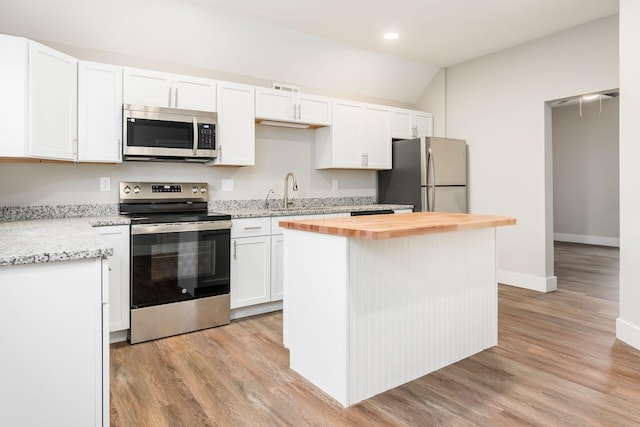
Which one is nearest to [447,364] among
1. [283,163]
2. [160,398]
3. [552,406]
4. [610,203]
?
[552,406]

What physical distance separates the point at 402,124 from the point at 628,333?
3130 mm

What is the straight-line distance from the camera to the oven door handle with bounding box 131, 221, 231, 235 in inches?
116

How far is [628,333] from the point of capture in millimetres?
2850

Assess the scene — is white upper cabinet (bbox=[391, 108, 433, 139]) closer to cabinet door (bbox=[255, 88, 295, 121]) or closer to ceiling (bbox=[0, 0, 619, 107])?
ceiling (bbox=[0, 0, 619, 107])

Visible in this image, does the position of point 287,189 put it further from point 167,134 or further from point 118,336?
point 118,336

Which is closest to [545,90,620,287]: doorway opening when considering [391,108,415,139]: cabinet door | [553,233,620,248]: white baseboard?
[553,233,620,248]: white baseboard

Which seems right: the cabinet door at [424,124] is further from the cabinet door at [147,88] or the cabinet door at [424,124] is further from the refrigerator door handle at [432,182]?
the cabinet door at [147,88]

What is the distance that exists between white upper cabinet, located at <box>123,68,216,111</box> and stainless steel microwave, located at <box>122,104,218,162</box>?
0.09m

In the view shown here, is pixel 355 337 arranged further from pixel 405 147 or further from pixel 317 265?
pixel 405 147

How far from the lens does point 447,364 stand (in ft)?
8.29

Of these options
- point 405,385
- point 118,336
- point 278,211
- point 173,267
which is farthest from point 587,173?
point 118,336

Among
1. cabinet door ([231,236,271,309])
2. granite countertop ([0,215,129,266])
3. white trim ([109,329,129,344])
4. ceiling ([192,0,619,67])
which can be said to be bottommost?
white trim ([109,329,129,344])

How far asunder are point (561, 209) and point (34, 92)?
342 inches

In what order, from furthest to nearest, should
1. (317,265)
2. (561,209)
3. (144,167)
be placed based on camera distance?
(561,209), (144,167), (317,265)
